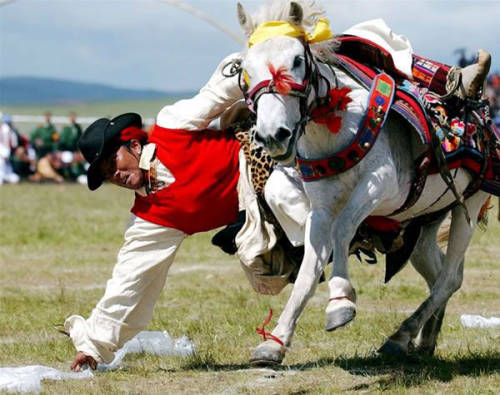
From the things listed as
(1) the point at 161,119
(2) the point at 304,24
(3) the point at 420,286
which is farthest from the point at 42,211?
(2) the point at 304,24

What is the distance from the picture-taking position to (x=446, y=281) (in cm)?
656

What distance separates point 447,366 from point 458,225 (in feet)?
2.92

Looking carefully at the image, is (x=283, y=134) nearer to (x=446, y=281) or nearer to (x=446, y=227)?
(x=446, y=281)

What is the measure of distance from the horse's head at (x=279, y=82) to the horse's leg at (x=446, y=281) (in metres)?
1.61

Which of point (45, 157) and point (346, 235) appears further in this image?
point (45, 157)

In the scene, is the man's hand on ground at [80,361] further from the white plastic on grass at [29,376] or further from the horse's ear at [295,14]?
the horse's ear at [295,14]

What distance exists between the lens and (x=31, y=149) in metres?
27.6

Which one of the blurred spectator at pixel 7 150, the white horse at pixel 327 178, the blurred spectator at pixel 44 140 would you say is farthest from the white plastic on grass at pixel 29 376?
the blurred spectator at pixel 44 140

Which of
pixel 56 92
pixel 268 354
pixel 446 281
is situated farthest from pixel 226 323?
A: pixel 56 92

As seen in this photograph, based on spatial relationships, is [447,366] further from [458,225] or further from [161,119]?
[161,119]

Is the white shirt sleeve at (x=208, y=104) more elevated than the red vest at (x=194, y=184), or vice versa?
the white shirt sleeve at (x=208, y=104)

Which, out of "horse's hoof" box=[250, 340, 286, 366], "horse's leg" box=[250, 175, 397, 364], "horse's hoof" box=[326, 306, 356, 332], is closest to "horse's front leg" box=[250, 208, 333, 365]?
"horse's leg" box=[250, 175, 397, 364]

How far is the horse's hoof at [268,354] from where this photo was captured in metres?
5.47

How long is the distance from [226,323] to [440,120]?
2.51 meters
